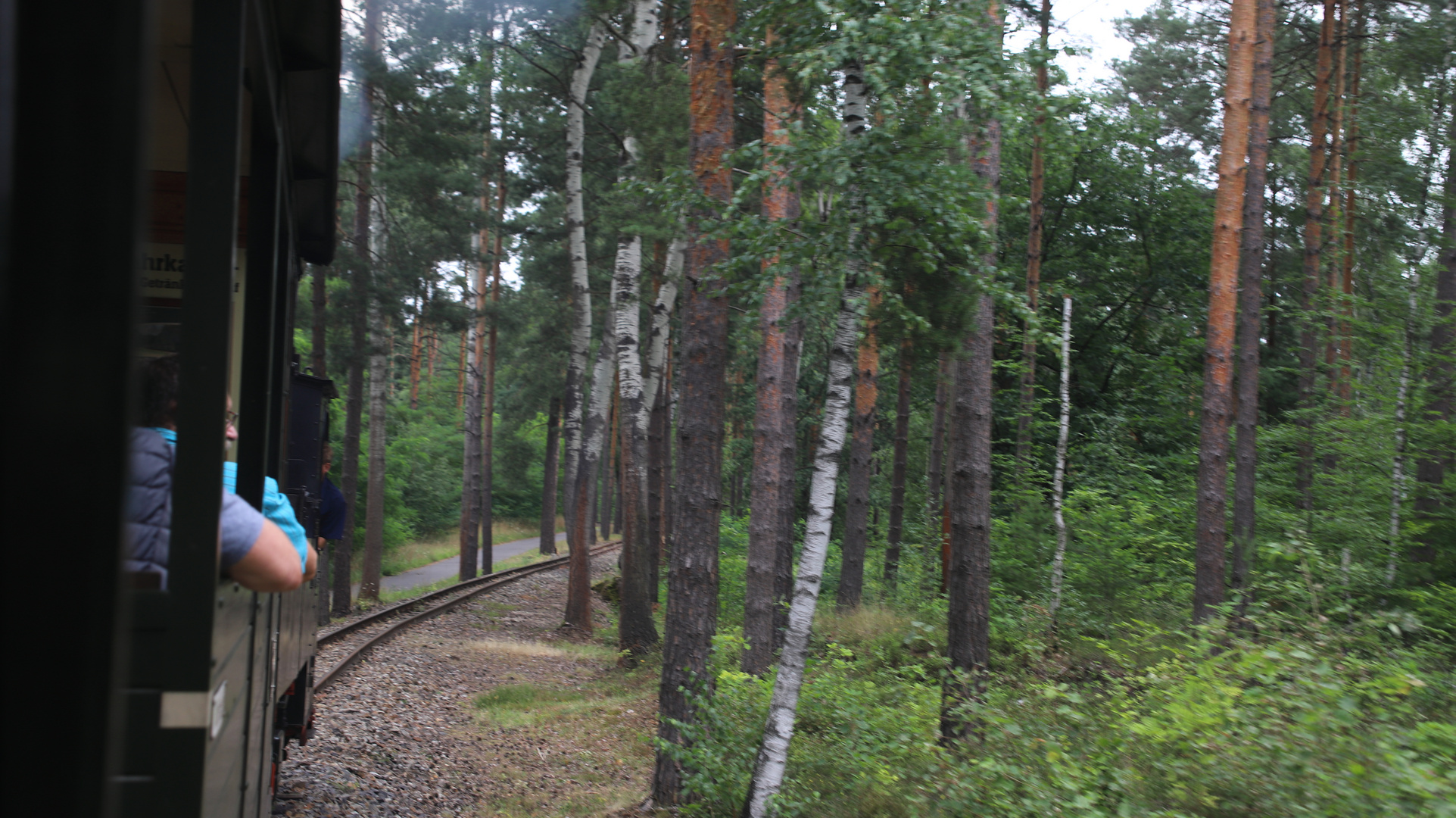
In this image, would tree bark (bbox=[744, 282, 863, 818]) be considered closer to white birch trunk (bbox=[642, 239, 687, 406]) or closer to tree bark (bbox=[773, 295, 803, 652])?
tree bark (bbox=[773, 295, 803, 652])

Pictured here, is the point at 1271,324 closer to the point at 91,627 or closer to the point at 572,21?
the point at 572,21

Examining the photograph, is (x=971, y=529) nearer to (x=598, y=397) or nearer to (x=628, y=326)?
(x=628, y=326)

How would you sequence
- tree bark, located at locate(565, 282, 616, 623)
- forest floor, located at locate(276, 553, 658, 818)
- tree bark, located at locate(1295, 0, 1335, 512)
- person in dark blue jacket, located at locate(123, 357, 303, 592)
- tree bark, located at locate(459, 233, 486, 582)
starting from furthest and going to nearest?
1. tree bark, located at locate(459, 233, 486, 582)
2. tree bark, located at locate(1295, 0, 1335, 512)
3. tree bark, located at locate(565, 282, 616, 623)
4. forest floor, located at locate(276, 553, 658, 818)
5. person in dark blue jacket, located at locate(123, 357, 303, 592)

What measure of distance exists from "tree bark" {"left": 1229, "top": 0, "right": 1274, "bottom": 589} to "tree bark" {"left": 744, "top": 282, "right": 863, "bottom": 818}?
28.9 feet

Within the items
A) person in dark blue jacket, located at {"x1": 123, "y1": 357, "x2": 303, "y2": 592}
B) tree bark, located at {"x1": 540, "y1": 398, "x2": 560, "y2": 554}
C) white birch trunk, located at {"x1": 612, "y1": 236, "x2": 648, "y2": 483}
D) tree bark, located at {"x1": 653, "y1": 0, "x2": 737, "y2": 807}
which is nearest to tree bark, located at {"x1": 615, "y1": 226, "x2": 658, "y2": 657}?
white birch trunk, located at {"x1": 612, "y1": 236, "x2": 648, "y2": 483}

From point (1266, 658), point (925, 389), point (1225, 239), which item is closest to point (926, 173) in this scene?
point (1266, 658)

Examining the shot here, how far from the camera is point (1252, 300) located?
1410 centimetres

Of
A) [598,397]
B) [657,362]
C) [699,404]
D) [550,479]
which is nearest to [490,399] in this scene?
[550,479]

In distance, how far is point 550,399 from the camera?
3303 cm

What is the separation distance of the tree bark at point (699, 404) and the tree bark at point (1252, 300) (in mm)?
8344

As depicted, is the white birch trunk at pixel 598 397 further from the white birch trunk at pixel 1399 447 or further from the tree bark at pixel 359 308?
the white birch trunk at pixel 1399 447

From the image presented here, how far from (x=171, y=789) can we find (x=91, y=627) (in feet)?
5.17

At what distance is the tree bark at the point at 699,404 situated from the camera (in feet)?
24.8

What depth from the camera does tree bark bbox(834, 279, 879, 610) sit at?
50.5 feet
